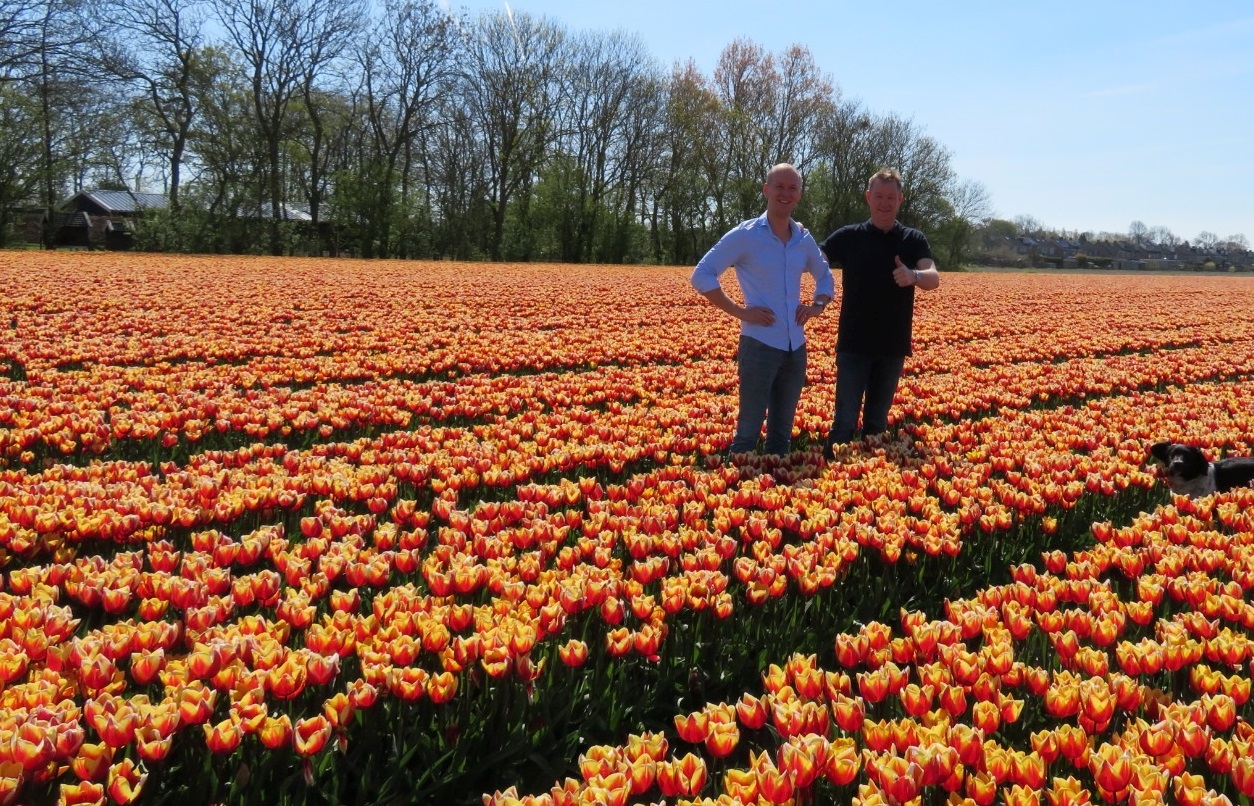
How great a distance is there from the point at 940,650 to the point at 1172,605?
138cm

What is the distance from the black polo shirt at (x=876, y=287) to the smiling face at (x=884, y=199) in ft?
0.45

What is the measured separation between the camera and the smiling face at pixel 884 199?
559 centimetres

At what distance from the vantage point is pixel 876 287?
588cm

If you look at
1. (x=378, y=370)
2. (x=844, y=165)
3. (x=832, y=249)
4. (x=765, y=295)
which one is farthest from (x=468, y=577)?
(x=844, y=165)

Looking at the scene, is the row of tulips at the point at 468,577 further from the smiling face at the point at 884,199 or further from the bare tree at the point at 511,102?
the bare tree at the point at 511,102

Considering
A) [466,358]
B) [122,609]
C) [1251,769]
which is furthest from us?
[466,358]

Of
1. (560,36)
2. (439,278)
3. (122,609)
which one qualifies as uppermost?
(560,36)

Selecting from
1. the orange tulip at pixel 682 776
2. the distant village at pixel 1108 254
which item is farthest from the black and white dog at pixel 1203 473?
the distant village at pixel 1108 254

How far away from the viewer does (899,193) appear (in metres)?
5.66

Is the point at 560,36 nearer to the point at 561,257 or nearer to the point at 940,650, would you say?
the point at 561,257

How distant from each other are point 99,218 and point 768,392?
208 feet

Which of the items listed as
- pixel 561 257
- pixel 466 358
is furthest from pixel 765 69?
pixel 466 358

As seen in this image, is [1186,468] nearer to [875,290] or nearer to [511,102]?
[875,290]

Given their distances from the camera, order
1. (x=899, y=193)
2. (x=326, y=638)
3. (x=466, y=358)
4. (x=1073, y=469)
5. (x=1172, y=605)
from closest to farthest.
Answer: (x=326, y=638), (x=1172, y=605), (x=1073, y=469), (x=899, y=193), (x=466, y=358)
